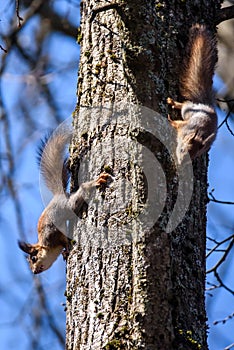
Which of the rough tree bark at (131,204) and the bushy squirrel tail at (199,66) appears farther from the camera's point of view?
the bushy squirrel tail at (199,66)

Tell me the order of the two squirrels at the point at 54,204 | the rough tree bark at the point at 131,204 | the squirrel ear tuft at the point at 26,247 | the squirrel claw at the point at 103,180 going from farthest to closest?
the squirrel ear tuft at the point at 26,247, the two squirrels at the point at 54,204, the squirrel claw at the point at 103,180, the rough tree bark at the point at 131,204

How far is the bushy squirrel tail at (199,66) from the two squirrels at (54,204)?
492 mm

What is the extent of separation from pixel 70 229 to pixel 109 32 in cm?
68

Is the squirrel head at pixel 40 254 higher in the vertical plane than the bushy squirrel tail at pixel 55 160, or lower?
lower

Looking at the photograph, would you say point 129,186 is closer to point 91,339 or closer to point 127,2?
point 91,339

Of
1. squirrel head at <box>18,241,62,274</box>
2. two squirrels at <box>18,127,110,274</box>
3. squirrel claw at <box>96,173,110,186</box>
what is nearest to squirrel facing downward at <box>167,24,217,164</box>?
squirrel claw at <box>96,173,110,186</box>

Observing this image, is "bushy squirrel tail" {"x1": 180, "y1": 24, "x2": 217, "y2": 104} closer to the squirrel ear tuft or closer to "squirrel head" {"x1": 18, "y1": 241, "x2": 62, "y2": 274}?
"squirrel head" {"x1": 18, "y1": 241, "x2": 62, "y2": 274}

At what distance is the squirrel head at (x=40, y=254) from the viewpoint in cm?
302

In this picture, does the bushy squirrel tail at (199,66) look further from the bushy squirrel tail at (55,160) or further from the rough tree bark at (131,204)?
the bushy squirrel tail at (55,160)

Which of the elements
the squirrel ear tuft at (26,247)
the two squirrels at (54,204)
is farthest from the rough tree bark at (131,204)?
the squirrel ear tuft at (26,247)

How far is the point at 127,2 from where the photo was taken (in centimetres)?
245

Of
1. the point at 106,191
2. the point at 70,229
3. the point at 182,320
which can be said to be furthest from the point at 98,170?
the point at 182,320

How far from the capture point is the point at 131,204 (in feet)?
7.23

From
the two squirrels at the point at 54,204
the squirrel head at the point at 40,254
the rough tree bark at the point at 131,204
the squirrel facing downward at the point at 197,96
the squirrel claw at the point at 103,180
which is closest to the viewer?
the rough tree bark at the point at 131,204
